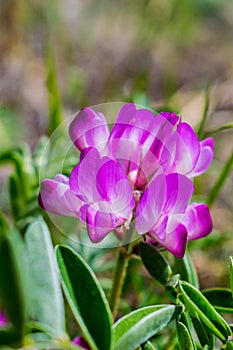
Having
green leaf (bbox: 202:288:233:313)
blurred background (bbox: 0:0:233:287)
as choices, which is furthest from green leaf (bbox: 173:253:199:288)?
blurred background (bbox: 0:0:233:287)

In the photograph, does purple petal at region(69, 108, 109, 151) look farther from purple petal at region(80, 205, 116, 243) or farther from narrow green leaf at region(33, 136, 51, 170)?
narrow green leaf at region(33, 136, 51, 170)

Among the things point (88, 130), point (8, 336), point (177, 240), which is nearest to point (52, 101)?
point (88, 130)

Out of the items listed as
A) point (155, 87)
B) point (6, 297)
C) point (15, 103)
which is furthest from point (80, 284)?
point (155, 87)

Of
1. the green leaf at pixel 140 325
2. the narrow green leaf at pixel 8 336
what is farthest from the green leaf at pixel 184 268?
the narrow green leaf at pixel 8 336

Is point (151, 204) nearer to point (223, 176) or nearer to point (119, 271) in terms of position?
point (119, 271)

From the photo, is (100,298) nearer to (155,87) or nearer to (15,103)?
(15,103)
